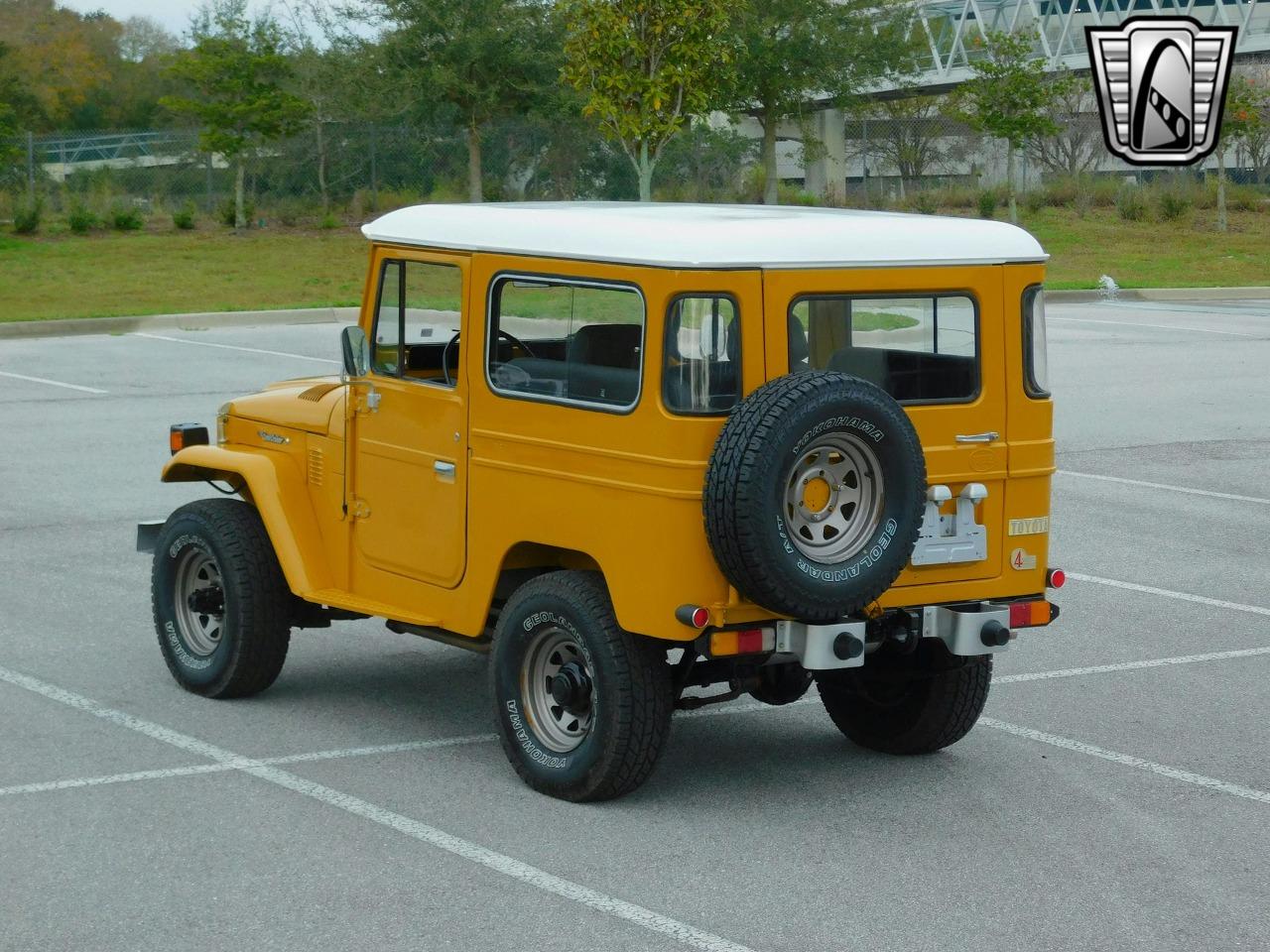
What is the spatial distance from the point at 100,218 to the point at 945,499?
32801mm

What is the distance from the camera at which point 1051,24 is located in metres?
62.1

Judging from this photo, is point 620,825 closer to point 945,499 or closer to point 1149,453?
point 945,499

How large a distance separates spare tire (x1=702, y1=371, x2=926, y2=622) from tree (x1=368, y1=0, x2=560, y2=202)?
3220 centimetres

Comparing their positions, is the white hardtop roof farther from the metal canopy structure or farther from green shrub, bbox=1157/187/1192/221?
the metal canopy structure

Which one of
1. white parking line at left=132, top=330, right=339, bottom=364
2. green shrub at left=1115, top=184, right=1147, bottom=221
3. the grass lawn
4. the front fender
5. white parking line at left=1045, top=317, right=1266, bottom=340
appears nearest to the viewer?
the front fender

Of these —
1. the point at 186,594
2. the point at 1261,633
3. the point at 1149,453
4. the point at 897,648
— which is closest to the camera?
the point at 897,648

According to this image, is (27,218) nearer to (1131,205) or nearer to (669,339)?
(1131,205)

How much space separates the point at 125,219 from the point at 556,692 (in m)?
32.1

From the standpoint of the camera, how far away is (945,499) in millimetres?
6301

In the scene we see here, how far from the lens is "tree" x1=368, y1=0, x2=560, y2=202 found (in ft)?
122

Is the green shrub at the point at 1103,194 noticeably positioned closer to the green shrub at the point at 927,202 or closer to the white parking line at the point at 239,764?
the green shrub at the point at 927,202

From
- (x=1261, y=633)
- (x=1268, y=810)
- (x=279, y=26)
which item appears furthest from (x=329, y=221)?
(x=1268, y=810)

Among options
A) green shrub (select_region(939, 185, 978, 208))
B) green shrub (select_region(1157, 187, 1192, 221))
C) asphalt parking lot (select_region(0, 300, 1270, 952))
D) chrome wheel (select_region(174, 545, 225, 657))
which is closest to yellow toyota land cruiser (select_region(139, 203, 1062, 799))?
chrome wheel (select_region(174, 545, 225, 657))

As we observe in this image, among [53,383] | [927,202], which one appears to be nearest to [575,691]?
[53,383]
